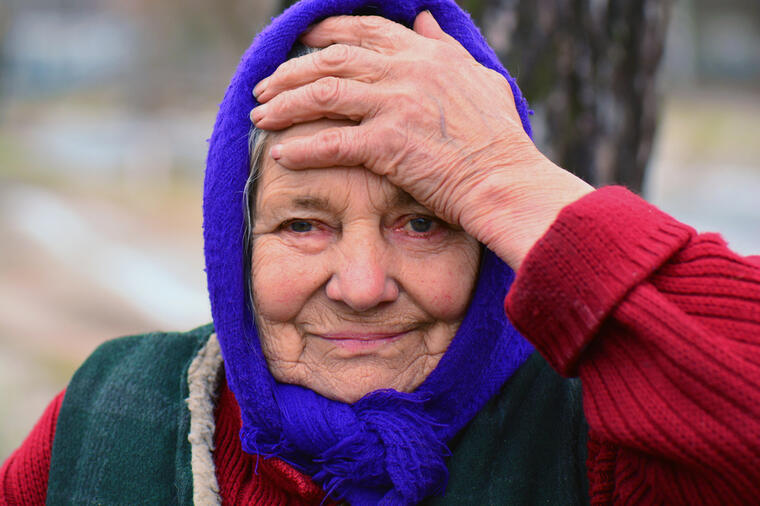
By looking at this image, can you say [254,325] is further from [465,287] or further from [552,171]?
[552,171]

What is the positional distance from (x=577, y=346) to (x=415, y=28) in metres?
0.88

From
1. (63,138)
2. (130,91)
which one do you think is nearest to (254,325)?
(63,138)

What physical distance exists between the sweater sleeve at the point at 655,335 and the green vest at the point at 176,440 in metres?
0.34

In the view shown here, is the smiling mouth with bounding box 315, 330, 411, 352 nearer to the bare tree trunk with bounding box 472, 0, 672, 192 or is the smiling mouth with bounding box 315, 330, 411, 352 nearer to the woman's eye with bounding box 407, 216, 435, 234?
the woman's eye with bounding box 407, 216, 435, 234

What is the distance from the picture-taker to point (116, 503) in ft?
6.78

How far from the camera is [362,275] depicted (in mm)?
1880

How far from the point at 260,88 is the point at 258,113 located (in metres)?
0.07

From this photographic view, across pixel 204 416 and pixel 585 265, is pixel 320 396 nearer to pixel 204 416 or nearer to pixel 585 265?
pixel 204 416

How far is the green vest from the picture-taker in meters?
1.96

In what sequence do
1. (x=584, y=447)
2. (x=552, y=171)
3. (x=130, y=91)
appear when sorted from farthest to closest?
(x=130, y=91)
(x=584, y=447)
(x=552, y=171)

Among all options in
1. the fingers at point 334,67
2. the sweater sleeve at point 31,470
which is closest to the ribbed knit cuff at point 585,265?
the fingers at point 334,67

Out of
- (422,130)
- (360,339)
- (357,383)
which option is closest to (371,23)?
(422,130)

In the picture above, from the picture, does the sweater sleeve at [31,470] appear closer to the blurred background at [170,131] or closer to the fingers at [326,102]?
the fingers at [326,102]

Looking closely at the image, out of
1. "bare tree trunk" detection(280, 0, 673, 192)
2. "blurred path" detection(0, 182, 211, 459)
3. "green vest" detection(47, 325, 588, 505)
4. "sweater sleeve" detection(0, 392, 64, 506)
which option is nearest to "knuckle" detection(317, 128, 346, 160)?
"green vest" detection(47, 325, 588, 505)
